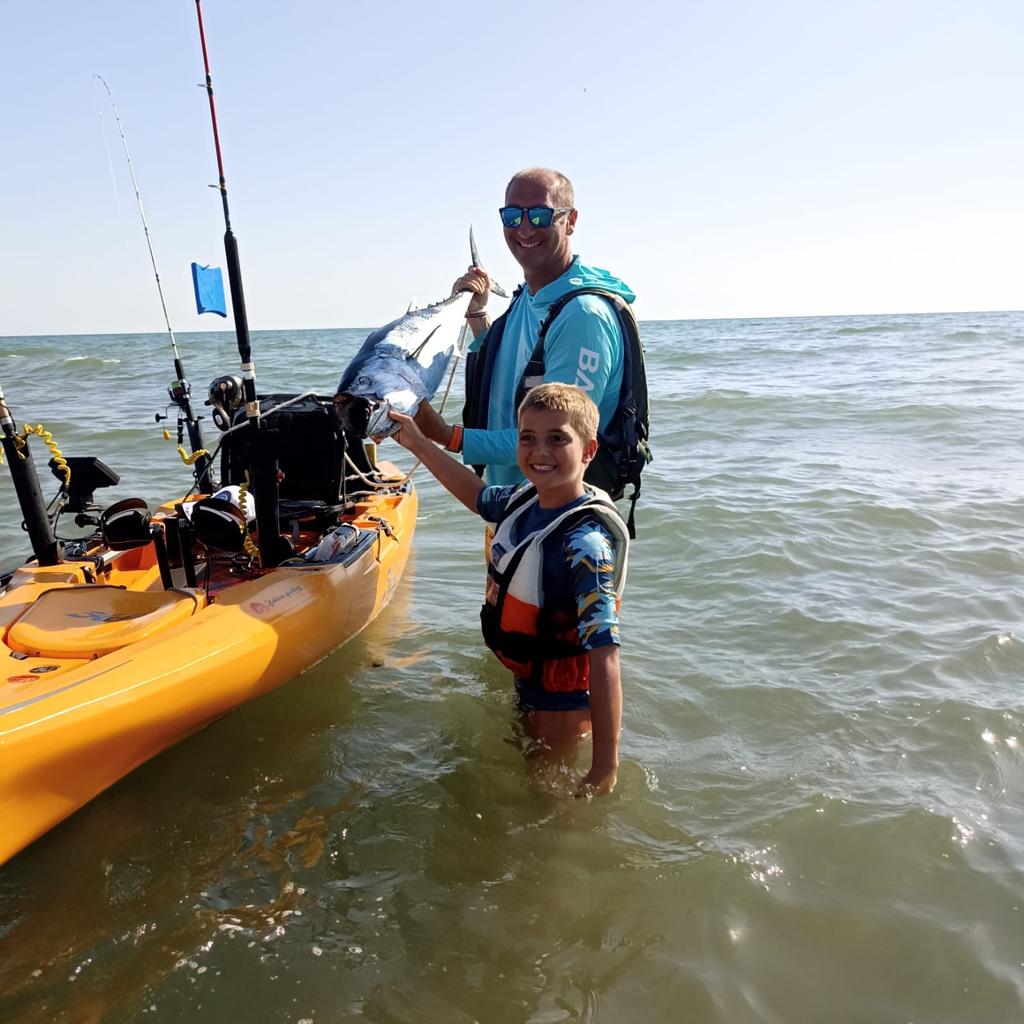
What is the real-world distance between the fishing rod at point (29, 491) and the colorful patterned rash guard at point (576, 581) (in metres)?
2.61

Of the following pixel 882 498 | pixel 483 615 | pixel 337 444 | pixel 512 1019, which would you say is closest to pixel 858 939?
pixel 512 1019

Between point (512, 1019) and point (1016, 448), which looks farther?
point (1016, 448)

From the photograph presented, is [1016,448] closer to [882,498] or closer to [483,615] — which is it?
[882,498]

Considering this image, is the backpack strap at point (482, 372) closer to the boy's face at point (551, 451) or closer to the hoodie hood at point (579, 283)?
the hoodie hood at point (579, 283)

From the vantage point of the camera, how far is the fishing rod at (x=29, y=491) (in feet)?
12.6

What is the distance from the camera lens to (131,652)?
3.15m

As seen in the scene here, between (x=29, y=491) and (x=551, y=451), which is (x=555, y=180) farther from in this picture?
(x=29, y=491)

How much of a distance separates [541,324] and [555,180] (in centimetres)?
53

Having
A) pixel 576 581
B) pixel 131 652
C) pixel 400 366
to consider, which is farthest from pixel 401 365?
pixel 131 652

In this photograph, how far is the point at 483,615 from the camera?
2.87 meters

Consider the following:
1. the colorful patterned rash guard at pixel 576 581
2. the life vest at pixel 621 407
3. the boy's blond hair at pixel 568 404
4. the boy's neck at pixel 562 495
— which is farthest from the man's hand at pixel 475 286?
the boy's neck at pixel 562 495

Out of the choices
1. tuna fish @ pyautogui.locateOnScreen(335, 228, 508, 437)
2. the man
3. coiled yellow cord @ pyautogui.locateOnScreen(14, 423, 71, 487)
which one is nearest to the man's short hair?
the man

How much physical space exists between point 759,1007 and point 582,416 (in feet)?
6.11

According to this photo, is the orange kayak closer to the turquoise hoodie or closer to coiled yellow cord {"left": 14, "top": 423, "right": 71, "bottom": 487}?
coiled yellow cord {"left": 14, "top": 423, "right": 71, "bottom": 487}
